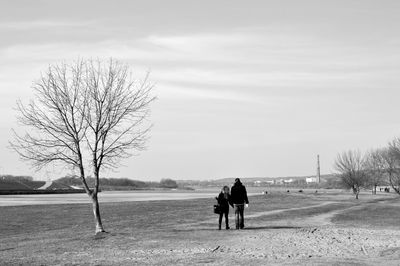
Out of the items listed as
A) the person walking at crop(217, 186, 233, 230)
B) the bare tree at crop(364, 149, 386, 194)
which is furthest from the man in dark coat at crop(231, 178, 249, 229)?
the bare tree at crop(364, 149, 386, 194)

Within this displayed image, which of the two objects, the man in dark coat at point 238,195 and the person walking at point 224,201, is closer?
the man in dark coat at point 238,195

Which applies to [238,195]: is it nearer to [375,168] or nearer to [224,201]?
[224,201]

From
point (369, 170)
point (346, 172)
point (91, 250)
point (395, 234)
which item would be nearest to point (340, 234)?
point (395, 234)

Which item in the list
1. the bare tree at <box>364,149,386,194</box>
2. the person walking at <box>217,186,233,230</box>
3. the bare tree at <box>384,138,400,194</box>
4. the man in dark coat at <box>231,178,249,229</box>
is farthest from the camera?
the bare tree at <box>364,149,386,194</box>

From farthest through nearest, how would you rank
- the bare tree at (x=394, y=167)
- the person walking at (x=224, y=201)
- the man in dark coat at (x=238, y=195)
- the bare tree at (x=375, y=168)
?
the bare tree at (x=375, y=168)
the bare tree at (x=394, y=167)
the person walking at (x=224, y=201)
the man in dark coat at (x=238, y=195)

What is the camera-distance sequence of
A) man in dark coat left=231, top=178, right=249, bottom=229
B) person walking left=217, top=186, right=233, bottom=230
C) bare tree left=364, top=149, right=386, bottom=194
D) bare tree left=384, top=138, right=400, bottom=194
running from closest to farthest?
man in dark coat left=231, top=178, right=249, bottom=229, person walking left=217, top=186, right=233, bottom=230, bare tree left=384, top=138, right=400, bottom=194, bare tree left=364, top=149, right=386, bottom=194

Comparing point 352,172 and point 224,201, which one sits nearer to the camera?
point 224,201

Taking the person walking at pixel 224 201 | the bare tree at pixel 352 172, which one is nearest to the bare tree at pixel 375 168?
the bare tree at pixel 352 172

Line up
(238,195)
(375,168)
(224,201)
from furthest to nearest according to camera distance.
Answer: (375,168) → (224,201) → (238,195)

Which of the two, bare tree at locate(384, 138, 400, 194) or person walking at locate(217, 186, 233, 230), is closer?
person walking at locate(217, 186, 233, 230)

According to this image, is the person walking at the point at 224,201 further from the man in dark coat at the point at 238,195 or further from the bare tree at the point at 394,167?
the bare tree at the point at 394,167

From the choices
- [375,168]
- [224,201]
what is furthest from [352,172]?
[224,201]

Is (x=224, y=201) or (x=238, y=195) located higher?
(x=238, y=195)

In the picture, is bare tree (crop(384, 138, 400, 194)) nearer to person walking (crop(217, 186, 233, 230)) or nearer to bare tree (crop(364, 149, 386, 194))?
bare tree (crop(364, 149, 386, 194))
